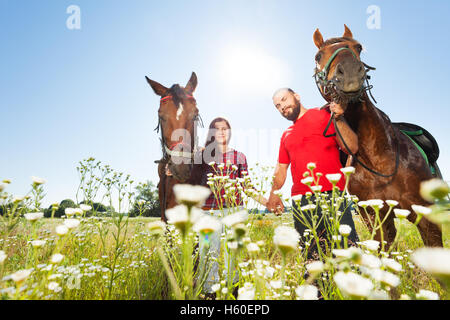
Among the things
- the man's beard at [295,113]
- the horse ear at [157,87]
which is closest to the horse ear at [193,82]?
the horse ear at [157,87]

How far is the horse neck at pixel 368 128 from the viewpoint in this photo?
2.47 metres

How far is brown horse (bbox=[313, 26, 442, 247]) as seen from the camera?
2248 millimetres

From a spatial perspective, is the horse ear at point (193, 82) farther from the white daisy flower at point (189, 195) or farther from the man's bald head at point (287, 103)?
the white daisy flower at point (189, 195)

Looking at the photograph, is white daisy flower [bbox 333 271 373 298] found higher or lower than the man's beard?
lower

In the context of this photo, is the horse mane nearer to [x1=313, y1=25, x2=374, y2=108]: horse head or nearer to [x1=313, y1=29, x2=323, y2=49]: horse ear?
[x1=313, y1=25, x2=374, y2=108]: horse head

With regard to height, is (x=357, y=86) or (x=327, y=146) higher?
(x=357, y=86)

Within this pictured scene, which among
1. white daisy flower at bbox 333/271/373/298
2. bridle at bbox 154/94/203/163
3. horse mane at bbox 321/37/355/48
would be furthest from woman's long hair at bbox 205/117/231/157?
white daisy flower at bbox 333/271/373/298

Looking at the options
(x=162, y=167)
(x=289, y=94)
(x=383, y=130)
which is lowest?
(x=162, y=167)

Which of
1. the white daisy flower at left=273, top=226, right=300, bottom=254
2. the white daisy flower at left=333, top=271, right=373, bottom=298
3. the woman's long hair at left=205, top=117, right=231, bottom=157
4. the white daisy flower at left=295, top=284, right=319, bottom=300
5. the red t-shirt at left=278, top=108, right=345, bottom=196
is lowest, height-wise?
the white daisy flower at left=295, top=284, right=319, bottom=300

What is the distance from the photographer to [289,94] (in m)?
3.22
